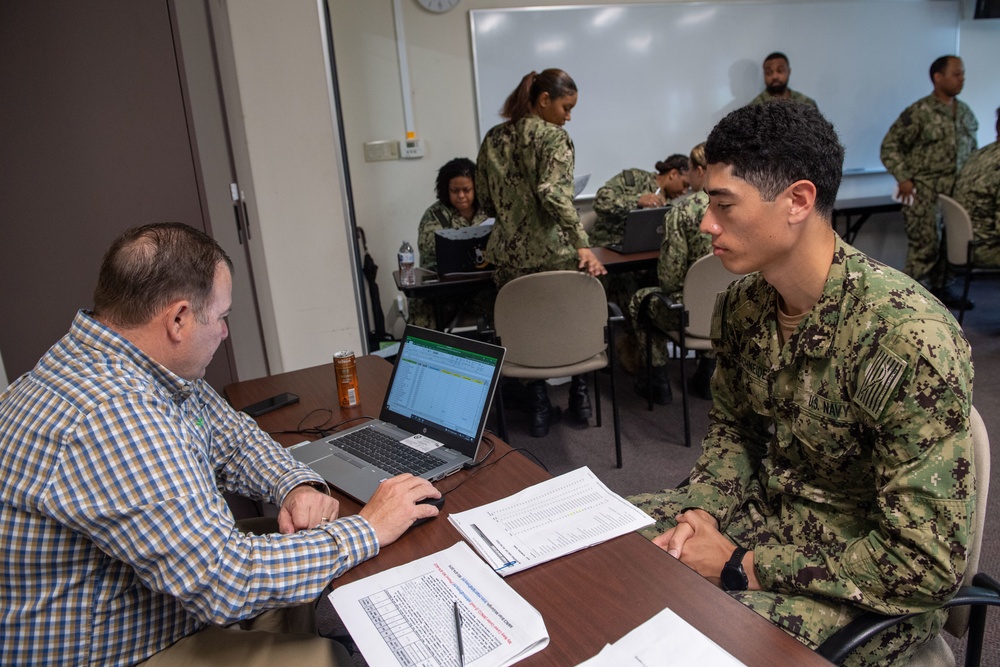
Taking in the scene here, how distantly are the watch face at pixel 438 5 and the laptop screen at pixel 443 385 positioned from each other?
3704 millimetres

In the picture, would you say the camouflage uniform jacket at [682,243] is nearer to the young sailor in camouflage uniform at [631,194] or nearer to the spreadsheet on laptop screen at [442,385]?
the young sailor in camouflage uniform at [631,194]

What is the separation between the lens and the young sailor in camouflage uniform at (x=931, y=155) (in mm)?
4699

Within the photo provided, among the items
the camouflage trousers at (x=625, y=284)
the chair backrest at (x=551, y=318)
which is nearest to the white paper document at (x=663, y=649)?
the chair backrest at (x=551, y=318)

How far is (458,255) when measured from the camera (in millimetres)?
3234

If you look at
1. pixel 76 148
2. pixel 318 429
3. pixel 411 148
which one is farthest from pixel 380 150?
pixel 318 429

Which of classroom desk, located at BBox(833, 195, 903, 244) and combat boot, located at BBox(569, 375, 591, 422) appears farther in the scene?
classroom desk, located at BBox(833, 195, 903, 244)

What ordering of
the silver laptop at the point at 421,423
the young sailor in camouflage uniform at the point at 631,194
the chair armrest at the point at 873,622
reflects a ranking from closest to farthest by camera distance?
1. the chair armrest at the point at 873,622
2. the silver laptop at the point at 421,423
3. the young sailor in camouflage uniform at the point at 631,194

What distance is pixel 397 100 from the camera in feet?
14.9

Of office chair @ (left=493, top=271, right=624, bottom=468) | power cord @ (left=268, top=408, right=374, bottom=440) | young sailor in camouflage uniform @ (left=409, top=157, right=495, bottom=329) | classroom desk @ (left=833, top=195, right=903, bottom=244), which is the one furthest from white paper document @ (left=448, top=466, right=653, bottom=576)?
classroom desk @ (left=833, top=195, right=903, bottom=244)

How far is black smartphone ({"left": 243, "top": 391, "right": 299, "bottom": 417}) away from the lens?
168cm

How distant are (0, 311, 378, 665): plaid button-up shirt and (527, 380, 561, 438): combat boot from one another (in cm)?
221

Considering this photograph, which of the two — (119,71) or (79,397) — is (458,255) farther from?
(79,397)

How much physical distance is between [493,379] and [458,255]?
1.99 metres

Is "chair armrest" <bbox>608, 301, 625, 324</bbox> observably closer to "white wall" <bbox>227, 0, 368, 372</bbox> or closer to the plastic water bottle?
the plastic water bottle
